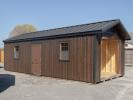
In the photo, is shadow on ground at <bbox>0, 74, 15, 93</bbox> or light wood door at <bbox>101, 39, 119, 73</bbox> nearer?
shadow on ground at <bbox>0, 74, 15, 93</bbox>

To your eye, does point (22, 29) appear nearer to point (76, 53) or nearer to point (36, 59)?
point (36, 59)

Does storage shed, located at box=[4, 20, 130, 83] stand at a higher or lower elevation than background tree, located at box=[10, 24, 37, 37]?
lower

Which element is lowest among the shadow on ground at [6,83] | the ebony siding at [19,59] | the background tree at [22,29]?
the shadow on ground at [6,83]

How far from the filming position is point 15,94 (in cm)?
945

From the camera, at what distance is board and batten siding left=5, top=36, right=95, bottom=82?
41.4 feet

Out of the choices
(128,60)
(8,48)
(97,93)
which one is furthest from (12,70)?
(128,60)

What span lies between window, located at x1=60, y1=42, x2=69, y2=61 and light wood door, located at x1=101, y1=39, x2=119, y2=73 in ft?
11.2

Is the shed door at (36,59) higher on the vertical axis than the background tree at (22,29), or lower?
lower

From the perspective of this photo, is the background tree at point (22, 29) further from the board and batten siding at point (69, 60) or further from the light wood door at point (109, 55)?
the light wood door at point (109, 55)

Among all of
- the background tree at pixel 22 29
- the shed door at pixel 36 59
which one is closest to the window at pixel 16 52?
the shed door at pixel 36 59

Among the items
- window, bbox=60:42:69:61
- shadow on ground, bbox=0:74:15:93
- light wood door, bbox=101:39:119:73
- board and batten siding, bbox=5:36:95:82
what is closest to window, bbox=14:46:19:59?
board and batten siding, bbox=5:36:95:82

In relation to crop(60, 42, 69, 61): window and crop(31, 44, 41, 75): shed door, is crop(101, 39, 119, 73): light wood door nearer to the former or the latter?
crop(60, 42, 69, 61): window

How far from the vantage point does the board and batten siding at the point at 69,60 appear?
496 inches

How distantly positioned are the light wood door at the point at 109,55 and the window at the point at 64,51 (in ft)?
11.2
